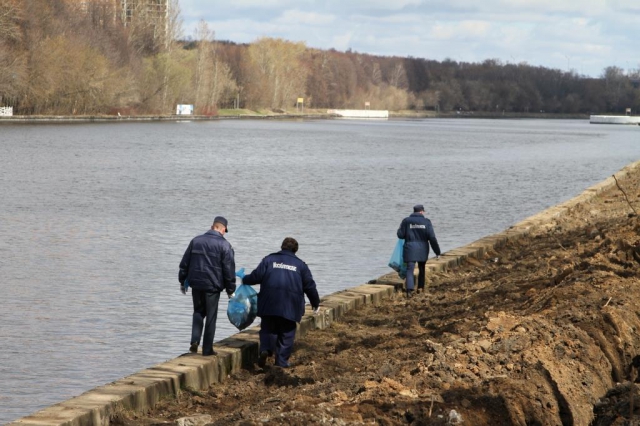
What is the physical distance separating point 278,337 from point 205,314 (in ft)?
2.72

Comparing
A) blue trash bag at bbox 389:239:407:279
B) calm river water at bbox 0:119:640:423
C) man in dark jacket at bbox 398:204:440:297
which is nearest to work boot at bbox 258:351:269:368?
calm river water at bbox 0:119:640:423

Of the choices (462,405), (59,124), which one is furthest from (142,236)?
(59,124)

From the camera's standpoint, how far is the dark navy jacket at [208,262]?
38.1ft

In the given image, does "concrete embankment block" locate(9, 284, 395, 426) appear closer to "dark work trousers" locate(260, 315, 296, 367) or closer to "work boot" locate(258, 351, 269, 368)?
"work boot" locate(258, 351, 269, 368)

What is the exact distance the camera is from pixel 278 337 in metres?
11.9

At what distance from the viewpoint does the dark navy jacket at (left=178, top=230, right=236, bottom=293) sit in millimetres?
11602

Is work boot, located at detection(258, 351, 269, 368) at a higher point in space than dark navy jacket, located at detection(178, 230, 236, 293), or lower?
lower

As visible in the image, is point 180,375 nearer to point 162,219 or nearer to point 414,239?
point 414,239

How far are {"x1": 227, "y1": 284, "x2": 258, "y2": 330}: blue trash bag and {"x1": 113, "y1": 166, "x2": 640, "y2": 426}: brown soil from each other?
1.89 feet

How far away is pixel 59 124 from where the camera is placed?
105m

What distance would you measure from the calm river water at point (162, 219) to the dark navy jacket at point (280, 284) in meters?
2.54

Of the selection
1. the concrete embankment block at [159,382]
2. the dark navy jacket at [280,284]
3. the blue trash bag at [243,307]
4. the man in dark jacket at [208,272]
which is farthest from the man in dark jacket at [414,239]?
the man in dark jacket at [208,272]

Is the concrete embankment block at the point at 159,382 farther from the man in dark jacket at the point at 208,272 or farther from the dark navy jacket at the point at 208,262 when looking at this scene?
the dark navy jacket at the point at 208,262

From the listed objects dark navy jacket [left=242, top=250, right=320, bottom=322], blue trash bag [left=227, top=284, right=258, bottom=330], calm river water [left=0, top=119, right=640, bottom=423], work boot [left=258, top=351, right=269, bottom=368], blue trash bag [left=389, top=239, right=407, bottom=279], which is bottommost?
calm river water [left=0, top=119, right=640, bottom=423]
